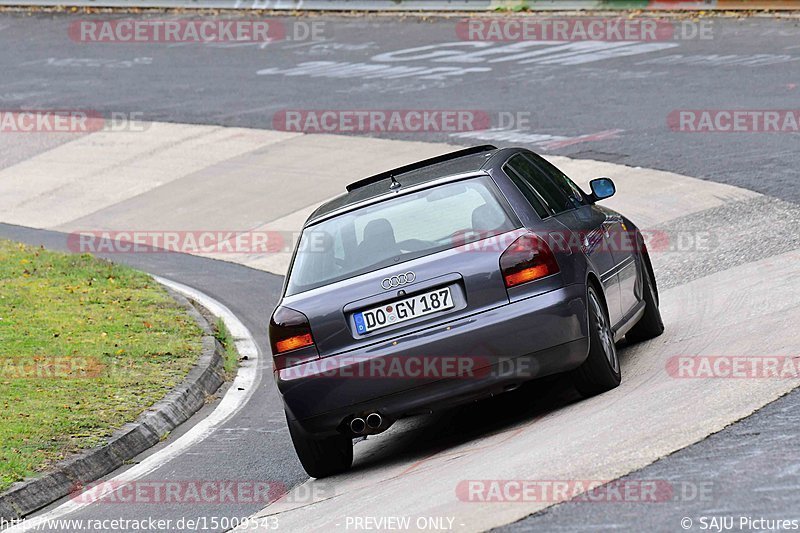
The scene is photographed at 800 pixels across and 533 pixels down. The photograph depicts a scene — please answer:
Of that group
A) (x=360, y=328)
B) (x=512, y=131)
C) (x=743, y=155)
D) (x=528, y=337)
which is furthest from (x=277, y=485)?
(x=512, y=131)

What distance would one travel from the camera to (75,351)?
11312 millimetres

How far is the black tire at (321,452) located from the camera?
8.05 metres

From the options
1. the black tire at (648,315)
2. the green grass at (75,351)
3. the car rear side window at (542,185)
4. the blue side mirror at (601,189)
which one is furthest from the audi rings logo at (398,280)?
the black tire at (648,315)

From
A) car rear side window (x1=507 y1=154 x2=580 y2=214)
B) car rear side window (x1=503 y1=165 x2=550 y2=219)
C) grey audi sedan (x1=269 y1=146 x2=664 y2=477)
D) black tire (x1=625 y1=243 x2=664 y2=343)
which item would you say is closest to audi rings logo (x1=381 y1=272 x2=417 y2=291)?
grey audi sedan (x1=269 y1=146 x2=664 y2=477)

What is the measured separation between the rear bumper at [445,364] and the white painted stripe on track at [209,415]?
58.8 inches

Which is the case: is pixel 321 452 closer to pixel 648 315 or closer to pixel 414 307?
pixel 414 307

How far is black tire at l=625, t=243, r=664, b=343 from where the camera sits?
9.91 m

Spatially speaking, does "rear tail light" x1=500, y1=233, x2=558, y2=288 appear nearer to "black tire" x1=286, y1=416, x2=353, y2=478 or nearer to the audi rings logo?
the audi rings logo

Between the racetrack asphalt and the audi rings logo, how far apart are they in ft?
4.47

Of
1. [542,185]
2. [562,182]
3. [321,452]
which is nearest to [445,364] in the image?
[321,452]

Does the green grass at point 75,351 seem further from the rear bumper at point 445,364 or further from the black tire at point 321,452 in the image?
the rear bumper at point 445,364

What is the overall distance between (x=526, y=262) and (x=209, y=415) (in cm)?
342

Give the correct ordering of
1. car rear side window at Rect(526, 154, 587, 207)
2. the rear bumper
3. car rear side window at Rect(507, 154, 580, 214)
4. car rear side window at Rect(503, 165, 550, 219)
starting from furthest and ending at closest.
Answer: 1. car rear side window at Rect(526, 154, 587, 207)
2. car rear side window at Rect(507, 154, 580, 214)
3. car rear side window at Rect(503, 165, 550, 219)
4. the rear bumper

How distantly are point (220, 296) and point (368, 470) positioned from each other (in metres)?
6.59
